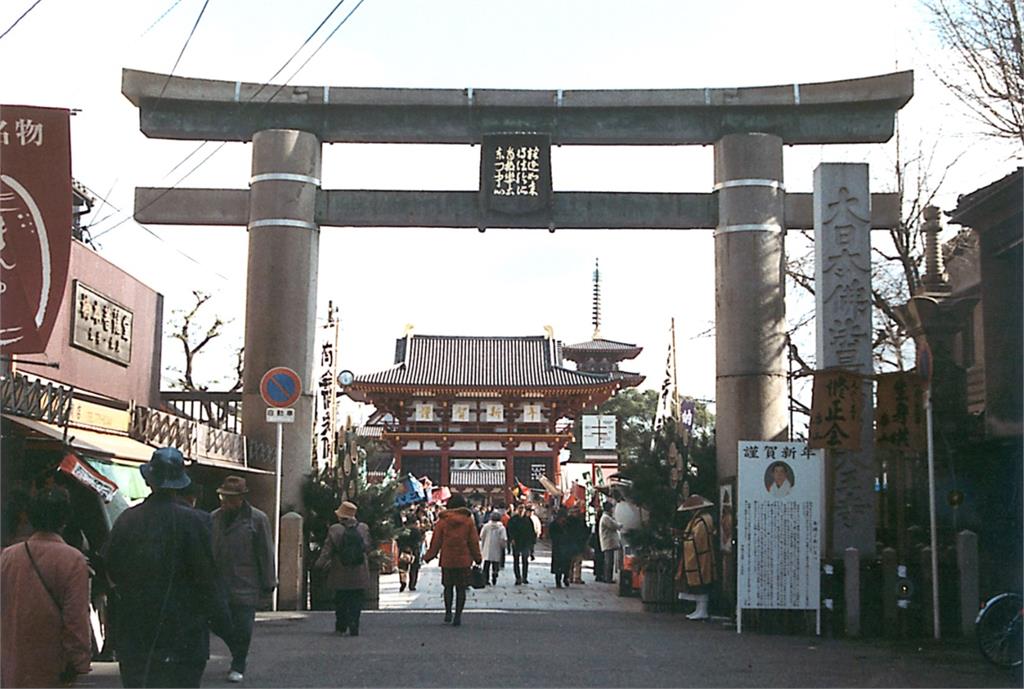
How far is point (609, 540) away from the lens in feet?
82.7

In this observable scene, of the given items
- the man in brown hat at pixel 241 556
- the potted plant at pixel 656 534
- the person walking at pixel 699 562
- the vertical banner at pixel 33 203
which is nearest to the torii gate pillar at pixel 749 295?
the potted plant at pixel 656 534

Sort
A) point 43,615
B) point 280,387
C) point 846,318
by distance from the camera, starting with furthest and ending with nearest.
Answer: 1. point 280,387
2. point 846,318
3. point 43,615

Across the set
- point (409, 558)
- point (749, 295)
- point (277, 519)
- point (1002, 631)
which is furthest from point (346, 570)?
point (409, 558)

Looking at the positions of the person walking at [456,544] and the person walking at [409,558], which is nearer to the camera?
the person walking at [456,544]

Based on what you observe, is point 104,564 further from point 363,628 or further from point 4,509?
point 363,628

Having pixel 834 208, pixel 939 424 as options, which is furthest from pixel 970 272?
pixel 834 208

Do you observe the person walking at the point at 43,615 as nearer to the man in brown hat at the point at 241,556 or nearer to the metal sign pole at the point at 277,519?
the man in brown hat at the point at 241,556

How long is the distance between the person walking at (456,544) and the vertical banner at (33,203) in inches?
230

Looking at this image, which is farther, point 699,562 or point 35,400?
point 699,562

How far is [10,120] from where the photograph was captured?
971cm

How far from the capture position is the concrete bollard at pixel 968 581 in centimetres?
1370

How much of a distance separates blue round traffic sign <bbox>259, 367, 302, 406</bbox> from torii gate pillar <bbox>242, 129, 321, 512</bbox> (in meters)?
1.79

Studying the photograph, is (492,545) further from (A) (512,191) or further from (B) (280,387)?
(B) (280,387)

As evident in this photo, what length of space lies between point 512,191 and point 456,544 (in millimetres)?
6240
